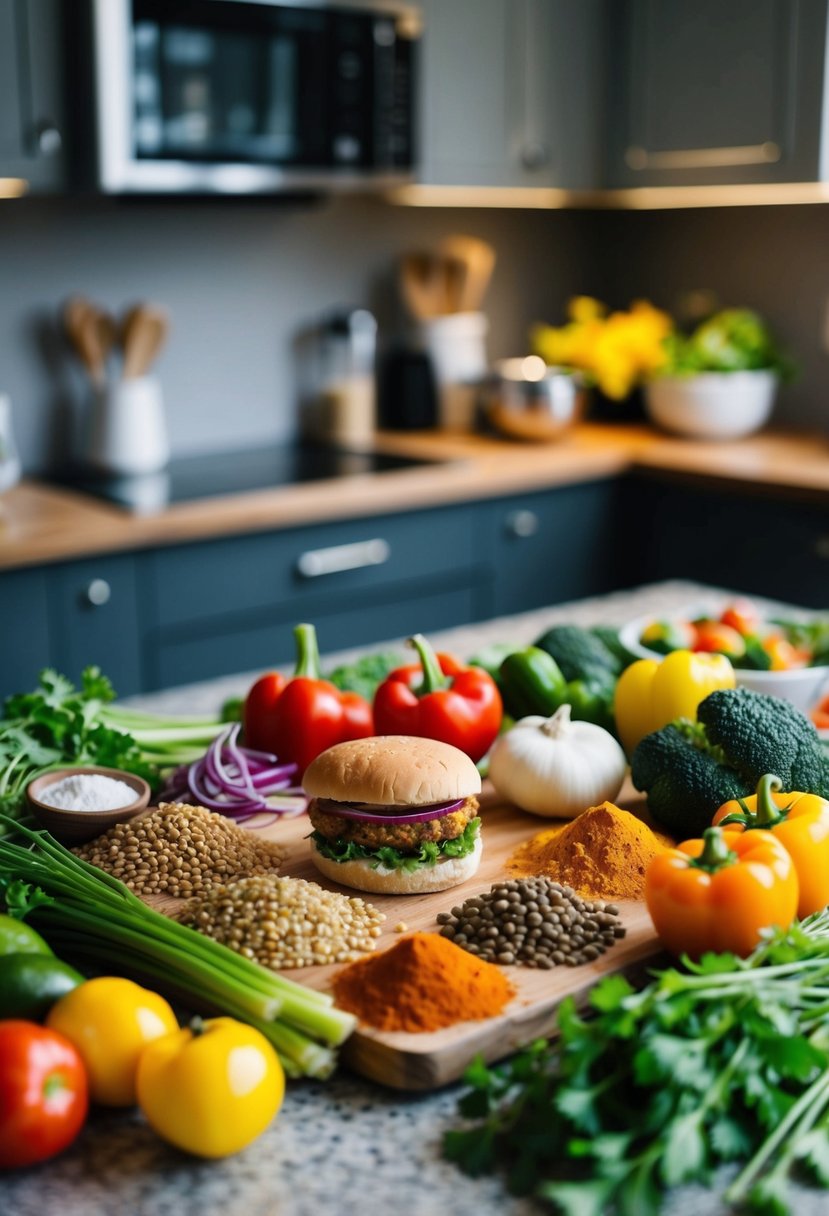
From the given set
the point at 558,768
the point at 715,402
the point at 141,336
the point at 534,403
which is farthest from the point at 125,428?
the point at 558,768

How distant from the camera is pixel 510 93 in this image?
3.62m

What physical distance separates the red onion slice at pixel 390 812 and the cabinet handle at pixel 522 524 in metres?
2.17

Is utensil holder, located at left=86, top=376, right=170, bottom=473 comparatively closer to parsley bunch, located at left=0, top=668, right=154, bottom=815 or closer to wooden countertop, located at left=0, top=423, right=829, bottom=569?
wooden countertop, located at left=0, top=423, right=829, bottom=569

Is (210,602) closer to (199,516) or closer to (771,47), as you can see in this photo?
(199,516)

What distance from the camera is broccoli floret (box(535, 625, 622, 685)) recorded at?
1.69 m

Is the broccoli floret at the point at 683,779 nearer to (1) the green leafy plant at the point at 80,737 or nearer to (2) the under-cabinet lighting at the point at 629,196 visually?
(1) the green leafy plant at the point at 80,737

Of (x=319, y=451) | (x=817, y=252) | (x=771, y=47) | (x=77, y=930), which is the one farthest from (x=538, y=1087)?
(x=817, y=252)

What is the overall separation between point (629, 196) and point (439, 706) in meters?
2.79

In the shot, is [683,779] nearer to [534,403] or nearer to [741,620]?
[741,620]

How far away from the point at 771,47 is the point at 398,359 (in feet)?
4.25

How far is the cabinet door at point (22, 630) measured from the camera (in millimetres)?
2553

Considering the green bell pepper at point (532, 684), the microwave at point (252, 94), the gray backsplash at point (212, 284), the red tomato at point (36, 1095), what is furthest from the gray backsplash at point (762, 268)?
the red tomato at point (36, 1095)

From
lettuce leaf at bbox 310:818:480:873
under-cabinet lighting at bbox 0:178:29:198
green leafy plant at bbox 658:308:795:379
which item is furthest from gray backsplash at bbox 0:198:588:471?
lettuce leaf at bbox 310:818:480:873

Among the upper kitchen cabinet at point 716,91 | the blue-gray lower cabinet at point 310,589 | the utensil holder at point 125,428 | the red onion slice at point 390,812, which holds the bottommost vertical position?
the blue-gray lower cabinet at point 310,589
